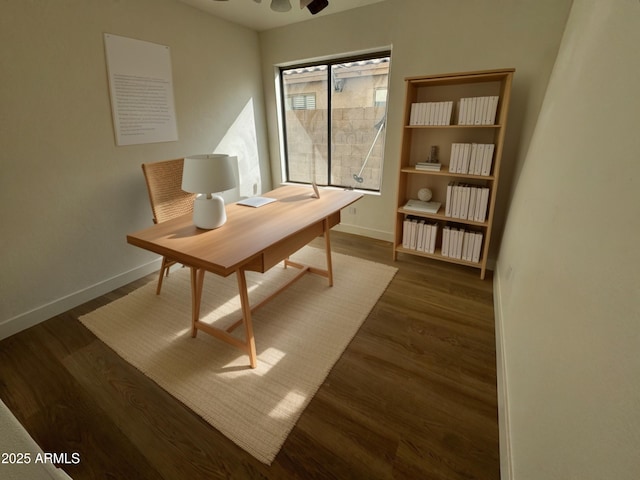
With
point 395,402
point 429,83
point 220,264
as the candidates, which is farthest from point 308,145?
point 395,402

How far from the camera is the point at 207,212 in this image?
1.67 metres

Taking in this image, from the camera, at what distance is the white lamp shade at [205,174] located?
1.52 metres

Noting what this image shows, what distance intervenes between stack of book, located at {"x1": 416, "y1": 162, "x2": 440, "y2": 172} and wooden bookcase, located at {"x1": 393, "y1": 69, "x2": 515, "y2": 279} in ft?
0.13

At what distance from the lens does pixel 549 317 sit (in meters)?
1.03

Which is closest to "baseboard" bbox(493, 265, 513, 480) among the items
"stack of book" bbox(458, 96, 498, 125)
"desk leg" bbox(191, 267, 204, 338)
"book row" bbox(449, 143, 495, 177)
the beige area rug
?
the beige area rug

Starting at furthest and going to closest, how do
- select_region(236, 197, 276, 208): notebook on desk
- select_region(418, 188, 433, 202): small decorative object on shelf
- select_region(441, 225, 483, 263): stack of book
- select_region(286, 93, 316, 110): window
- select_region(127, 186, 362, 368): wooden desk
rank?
1. select_region(286, 93, 316, 110): window
2. select_region(418, 188, 433, 202): small decorative object on shelf
3. select_region(441, 225, 483, 263): stack of book
4. select_region(236, 197, 276, 208): notebook on desk
5. select_region(127, 186, 362, 368): wooden desk

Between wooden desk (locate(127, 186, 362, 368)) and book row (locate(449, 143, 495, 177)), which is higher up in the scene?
book row (locate(449, 143, 495, 177))

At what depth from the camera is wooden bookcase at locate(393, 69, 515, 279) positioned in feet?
7.66

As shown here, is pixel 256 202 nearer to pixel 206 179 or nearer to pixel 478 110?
pixel 206 179

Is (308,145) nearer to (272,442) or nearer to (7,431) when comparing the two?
(272,442)

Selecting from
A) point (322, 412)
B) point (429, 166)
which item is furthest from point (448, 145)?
point (322, 412)

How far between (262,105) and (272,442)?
3553 millimetres

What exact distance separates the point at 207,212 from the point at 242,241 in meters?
0.32

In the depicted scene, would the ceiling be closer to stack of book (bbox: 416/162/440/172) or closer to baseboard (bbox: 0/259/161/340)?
stack of book (bbox: 416/162/440/172)
